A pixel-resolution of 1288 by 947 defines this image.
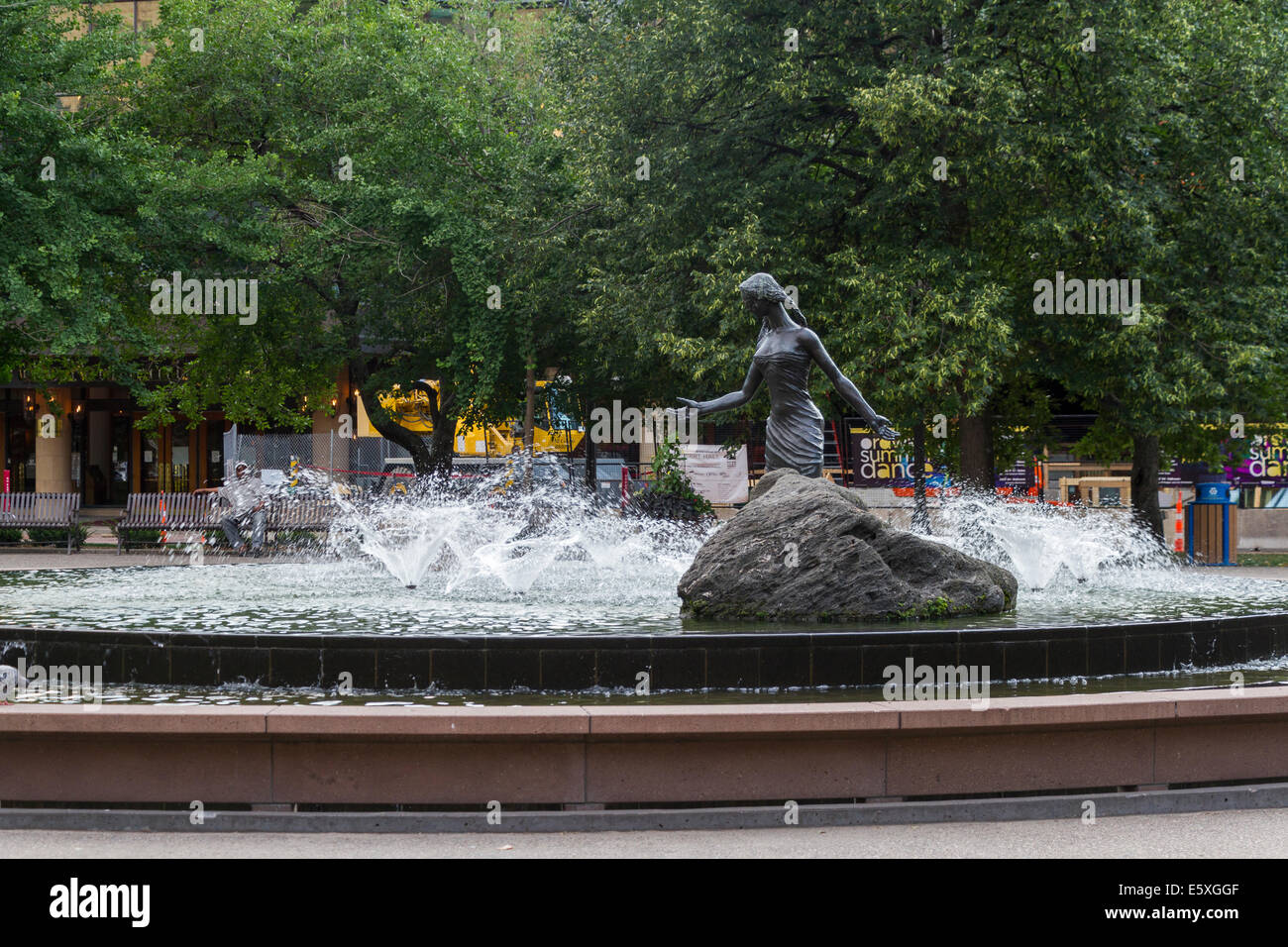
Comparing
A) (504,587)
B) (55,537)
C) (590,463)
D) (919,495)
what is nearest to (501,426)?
(590,463)

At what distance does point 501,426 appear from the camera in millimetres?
31250

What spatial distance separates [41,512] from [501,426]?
412 inches

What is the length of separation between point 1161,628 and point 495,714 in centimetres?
472

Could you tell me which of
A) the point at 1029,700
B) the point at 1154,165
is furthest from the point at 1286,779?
the point at 1154,165

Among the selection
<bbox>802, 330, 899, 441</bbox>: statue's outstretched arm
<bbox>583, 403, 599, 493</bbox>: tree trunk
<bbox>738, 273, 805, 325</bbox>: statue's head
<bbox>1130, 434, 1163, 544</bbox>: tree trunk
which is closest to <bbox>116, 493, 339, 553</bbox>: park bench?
<bbox>583, 403, 599, 493</bbox>: tree trunk

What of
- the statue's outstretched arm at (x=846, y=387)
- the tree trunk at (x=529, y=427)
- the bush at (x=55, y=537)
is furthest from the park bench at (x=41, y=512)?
the statue's outstretched arm at (x=846, y=387)

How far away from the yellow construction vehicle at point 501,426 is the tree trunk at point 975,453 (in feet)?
30.6

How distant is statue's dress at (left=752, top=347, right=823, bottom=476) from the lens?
36.5 ft

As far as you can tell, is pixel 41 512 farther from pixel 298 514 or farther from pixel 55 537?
pixel 298 514

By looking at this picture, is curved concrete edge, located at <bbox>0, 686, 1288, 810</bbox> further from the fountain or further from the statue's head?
the statue's head

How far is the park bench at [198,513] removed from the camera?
22.4 m

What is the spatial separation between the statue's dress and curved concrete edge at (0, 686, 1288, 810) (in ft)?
16.1

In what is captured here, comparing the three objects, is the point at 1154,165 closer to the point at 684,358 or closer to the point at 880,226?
the point at 880,226

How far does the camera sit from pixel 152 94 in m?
26.3
